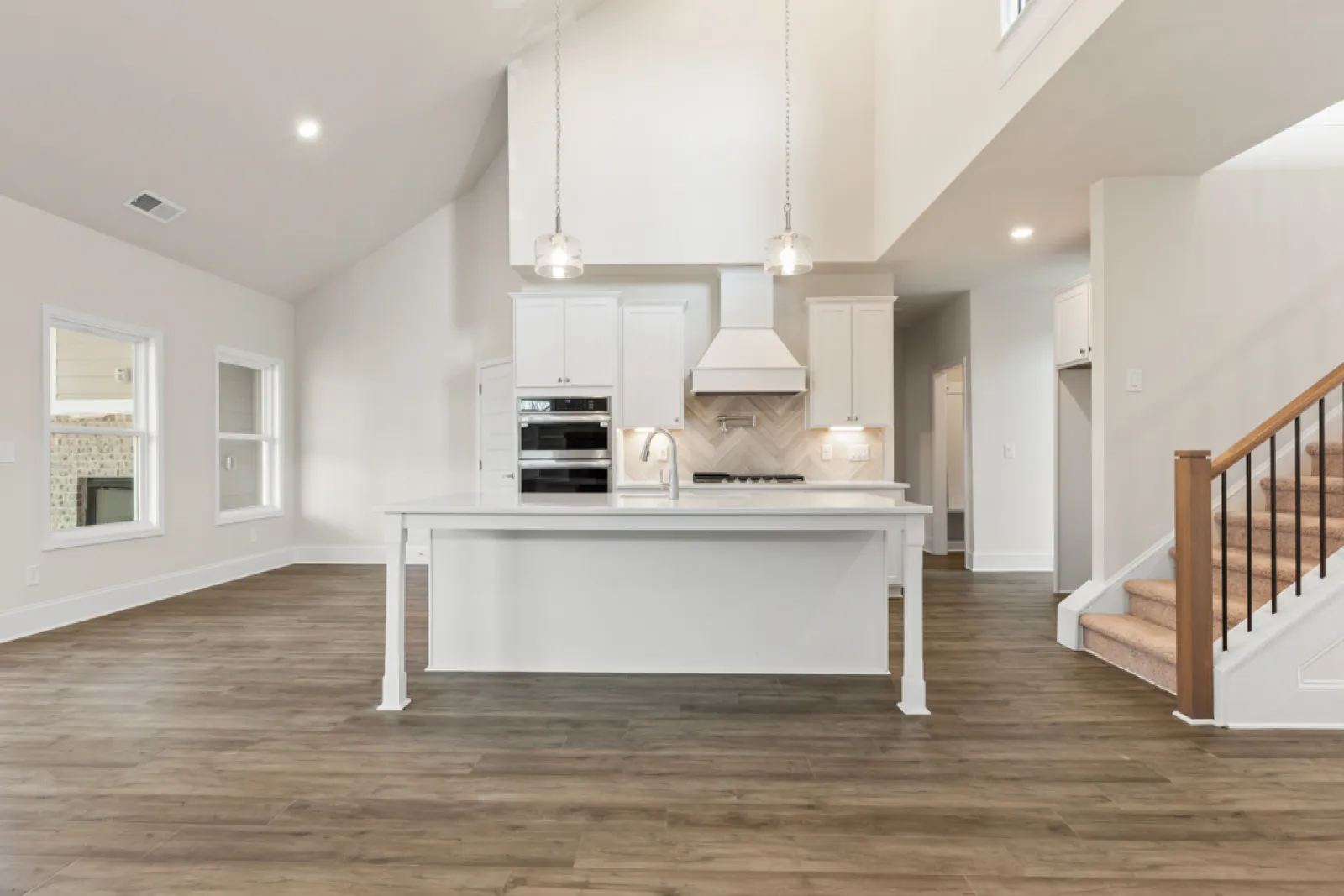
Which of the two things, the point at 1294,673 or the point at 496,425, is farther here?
the point at 496,425

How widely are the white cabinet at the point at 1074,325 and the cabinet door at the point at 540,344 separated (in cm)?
390

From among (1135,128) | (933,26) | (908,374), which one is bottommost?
(908,374)

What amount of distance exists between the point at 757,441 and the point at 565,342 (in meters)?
1.86

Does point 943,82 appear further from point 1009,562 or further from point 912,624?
point 1009,562

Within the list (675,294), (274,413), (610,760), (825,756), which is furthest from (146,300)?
(825,756)

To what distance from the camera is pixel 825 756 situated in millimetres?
2531

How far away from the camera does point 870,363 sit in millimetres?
5875

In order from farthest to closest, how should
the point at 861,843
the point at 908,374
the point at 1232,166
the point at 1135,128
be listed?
the point at 908,374 → the point at 1232,166 → the point at 1135,128 → the point at 861,843

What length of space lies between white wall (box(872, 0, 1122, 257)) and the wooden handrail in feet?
5.38

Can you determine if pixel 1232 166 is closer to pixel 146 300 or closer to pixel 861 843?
pixel 861 843

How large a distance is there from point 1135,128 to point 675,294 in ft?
11.6

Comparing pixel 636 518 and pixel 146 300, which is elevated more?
pixel 146 300

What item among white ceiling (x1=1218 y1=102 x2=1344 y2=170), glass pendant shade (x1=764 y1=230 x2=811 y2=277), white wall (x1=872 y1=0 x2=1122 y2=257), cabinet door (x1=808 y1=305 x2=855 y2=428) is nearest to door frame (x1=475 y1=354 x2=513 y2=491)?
cabinet door (x1=808 y1=305 x2=855 y2=428)

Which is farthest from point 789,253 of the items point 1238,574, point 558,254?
point 1238,574
